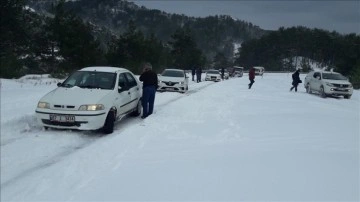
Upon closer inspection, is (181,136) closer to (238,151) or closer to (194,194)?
(238,151)

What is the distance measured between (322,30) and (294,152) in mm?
126573

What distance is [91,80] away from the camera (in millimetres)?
10125

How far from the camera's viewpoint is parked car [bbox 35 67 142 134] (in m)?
8.56

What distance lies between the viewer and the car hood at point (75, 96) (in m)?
8.75

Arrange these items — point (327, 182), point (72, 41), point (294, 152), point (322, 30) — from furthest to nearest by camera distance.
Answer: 1. point (322, 30)
2. point (72, 41)
3. point (294, 152)
4. point (327, 182)

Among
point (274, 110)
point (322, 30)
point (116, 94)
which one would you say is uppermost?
point (322, 30)

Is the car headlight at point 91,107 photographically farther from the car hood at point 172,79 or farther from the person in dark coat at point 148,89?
the car hood at point 172,79

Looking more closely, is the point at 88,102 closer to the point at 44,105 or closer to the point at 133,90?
the point at 44,105

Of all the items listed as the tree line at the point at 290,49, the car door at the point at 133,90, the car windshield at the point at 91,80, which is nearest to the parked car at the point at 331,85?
the car door at the point at 133,90

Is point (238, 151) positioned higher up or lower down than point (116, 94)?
lower down

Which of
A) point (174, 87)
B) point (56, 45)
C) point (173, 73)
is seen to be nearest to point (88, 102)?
point (174, 87)

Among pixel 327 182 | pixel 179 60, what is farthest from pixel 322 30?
pixel 327 182

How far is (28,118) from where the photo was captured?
32.6 ft

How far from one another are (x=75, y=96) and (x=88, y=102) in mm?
476
